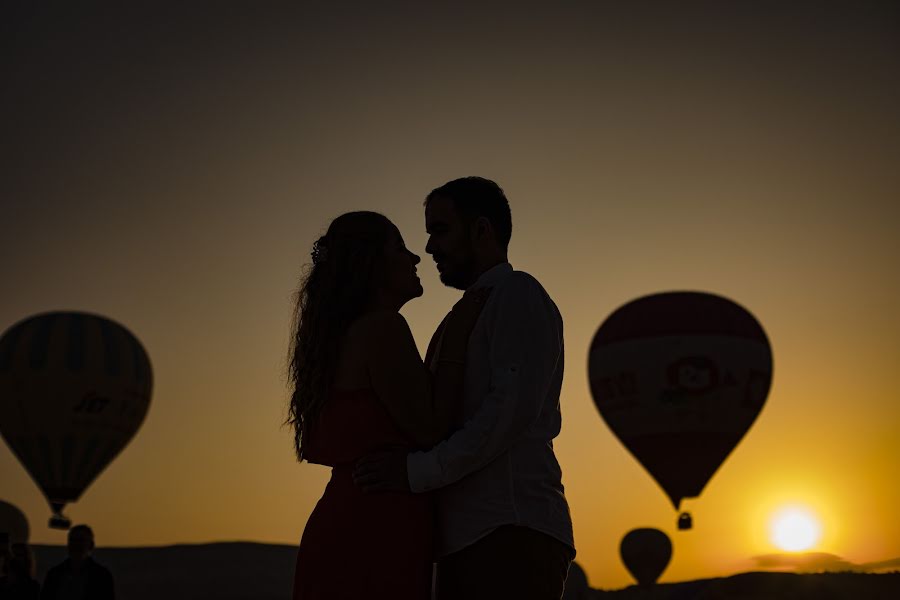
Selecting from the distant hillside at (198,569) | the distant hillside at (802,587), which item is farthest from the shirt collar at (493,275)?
the distant hillside at (198,569)

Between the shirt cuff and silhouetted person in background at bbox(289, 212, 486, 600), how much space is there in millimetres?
71

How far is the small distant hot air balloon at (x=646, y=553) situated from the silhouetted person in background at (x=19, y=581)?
155 ft

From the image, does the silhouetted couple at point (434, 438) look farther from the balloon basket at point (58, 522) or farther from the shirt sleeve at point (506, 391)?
the balloon basket at point (58, 522)

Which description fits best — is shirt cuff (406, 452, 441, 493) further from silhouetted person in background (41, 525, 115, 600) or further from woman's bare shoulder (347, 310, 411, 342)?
silhouetted person in background (41, 525, 115, 600)

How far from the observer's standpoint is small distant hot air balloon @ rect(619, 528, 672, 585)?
55.7 metres

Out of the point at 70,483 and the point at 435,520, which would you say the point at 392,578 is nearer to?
the point at 435,520

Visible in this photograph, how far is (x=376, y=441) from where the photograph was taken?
4070 mm

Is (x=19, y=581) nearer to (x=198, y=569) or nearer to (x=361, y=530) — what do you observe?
(x=361, y=530)

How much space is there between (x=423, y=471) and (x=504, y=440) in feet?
0.96

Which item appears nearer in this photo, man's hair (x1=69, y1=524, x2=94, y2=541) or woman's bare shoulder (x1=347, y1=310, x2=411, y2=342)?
woman's bare shoulder (x1=347, y1=310, x2=411, y2=342)

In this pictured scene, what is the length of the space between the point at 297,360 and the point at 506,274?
2.75 ft

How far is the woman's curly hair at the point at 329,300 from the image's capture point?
4.27 metres

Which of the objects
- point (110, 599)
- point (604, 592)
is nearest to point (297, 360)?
point (110, 599)

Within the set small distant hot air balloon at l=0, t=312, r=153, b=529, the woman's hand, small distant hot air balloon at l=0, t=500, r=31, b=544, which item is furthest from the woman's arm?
small distant hot air balloon at l=0, t=500, r=31, b=544
